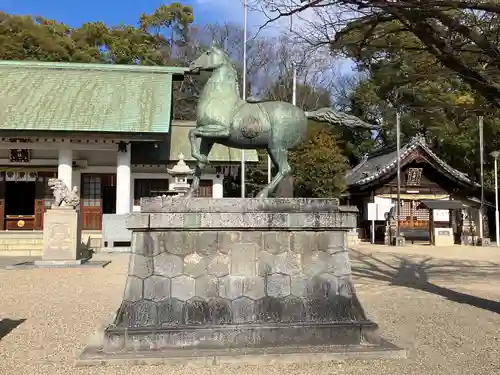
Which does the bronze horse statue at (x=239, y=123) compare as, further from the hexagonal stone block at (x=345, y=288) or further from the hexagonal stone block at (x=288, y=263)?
the hexagonal stone block at (x=345, y=288)

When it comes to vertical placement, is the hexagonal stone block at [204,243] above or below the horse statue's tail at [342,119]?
below

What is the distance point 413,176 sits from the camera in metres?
30.1

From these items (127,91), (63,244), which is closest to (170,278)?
(63,244)

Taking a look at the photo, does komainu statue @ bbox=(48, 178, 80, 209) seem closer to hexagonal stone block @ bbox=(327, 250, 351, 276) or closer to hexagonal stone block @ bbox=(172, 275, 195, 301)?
hexagonal stone block @ bbox=(172, 275, 195, 301)

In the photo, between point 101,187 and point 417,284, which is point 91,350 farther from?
point 101,187

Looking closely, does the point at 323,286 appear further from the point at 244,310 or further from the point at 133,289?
the point at 133,289

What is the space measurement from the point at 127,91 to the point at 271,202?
1689 centimetres

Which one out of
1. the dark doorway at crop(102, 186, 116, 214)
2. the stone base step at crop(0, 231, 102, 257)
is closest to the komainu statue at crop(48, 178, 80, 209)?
the stone base step at crop(0, 231, 102, 257)

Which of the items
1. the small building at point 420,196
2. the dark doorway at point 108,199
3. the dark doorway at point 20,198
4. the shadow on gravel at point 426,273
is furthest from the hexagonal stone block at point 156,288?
the small building at point 420,196

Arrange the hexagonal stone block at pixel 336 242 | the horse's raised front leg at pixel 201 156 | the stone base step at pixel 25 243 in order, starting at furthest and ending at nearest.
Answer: the stone base step at pixel 25 243 < the horse's raised front leg at pixel 201 156 < the hexagonal stone block at pixel 336 242

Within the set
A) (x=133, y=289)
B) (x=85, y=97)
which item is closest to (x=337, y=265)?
(x=133, y=289)

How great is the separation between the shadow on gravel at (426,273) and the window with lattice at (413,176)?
13027 mm

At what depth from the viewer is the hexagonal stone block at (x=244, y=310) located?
5.22 m

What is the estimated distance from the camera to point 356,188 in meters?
30.8
